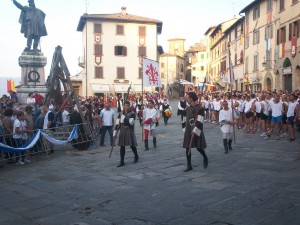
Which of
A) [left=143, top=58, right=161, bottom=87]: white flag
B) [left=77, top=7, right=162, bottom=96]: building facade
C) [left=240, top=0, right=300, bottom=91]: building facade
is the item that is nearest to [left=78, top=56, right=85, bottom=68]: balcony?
[left=77, top=7, right=162, bottom=96]: building facade

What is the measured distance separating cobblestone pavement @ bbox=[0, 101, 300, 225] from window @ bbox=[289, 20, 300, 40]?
682 inches

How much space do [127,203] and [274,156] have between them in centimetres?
527

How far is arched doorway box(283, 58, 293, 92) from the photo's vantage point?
2661 cm

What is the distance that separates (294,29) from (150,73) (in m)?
16.8

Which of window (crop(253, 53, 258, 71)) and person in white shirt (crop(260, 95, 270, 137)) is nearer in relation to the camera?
person in white shirt (crop(260, 95, 270, 137))

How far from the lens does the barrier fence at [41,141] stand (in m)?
9.61

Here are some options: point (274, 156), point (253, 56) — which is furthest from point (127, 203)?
point (253, 56)

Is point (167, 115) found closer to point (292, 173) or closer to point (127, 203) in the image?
point (292, 173)

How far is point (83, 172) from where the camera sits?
8.48 metres

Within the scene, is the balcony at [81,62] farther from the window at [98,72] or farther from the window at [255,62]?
the window at [255,62]

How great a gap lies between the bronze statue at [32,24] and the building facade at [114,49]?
2887cm

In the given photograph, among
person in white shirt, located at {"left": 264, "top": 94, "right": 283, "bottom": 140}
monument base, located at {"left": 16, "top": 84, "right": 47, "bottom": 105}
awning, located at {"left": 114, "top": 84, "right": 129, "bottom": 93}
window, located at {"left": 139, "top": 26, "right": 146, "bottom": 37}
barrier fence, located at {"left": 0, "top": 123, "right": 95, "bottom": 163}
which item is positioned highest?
window, located at {"left": 139, "top": 26, "right": 146, "bottom": 37}

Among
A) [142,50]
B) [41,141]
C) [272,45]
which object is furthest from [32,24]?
[142,50]

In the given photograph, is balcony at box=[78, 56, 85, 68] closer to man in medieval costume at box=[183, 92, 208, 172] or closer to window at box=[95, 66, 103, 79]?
window at box=[95, 66, 103, 79]
